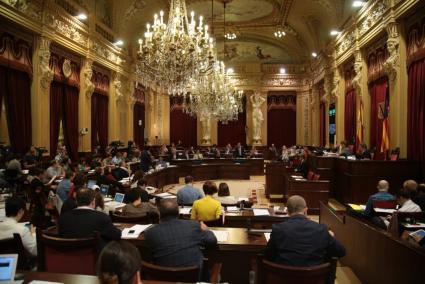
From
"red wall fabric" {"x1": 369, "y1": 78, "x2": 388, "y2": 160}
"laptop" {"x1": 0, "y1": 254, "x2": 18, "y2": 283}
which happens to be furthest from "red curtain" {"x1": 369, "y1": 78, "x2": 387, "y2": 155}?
"laptop" {"x1": 0, "y1": 254, "x2": 18, "y2": 283}

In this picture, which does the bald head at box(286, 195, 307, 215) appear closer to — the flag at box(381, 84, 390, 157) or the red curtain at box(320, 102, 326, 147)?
the flag at box(381, 84, 390, 157)

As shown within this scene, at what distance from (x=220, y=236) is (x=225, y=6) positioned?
15.4 metres

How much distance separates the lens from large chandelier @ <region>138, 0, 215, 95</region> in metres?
7.36

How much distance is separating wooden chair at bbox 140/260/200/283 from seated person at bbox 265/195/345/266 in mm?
731

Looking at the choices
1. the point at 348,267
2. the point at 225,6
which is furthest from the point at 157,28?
the point at 225,6

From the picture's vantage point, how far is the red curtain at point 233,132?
80.1ft

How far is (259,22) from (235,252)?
17.4 m

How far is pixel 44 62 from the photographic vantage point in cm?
1017

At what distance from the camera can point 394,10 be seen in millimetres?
8977

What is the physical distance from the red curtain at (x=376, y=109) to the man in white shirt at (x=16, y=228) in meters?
8.95

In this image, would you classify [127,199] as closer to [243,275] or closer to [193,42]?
[243,275]

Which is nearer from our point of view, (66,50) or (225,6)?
(66,50)

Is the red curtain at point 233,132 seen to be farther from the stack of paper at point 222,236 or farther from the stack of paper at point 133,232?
the stack of paper at point 222,236

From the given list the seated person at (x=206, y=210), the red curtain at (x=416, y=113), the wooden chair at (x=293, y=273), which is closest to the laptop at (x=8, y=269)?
the wooden chair at (x=293, y=273)
